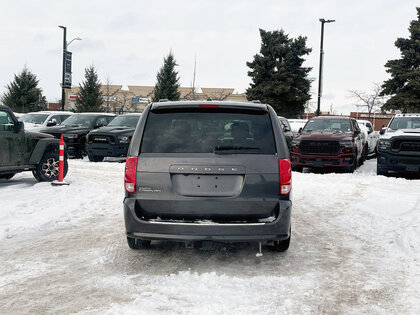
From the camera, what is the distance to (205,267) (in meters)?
4.86

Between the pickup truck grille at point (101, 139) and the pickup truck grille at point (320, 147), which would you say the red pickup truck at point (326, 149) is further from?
the pickup truck grille at point (101, 139)

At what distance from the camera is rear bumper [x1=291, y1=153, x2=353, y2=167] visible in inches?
534

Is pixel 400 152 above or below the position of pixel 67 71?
below

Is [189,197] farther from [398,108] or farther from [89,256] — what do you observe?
[398,108]

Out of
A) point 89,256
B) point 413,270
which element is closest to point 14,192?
point 89,256

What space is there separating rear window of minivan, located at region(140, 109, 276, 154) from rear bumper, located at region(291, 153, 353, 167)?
936 centimetres

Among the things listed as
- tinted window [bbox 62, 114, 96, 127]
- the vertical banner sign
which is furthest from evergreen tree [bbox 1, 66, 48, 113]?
tinted window [bbox 62, 114, 96, 127]

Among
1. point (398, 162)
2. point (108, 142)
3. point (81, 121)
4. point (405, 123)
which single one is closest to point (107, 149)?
point (108, 142)

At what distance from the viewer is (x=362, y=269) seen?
4.97 meters

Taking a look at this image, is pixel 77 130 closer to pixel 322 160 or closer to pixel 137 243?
pixel 322 160

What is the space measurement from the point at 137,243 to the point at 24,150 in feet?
18.7

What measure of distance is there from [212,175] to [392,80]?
1542 inches

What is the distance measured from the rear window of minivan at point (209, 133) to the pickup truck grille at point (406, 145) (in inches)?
351

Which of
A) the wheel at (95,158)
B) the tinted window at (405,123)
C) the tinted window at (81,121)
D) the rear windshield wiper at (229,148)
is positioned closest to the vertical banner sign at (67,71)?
the tinted window at (81,121)
